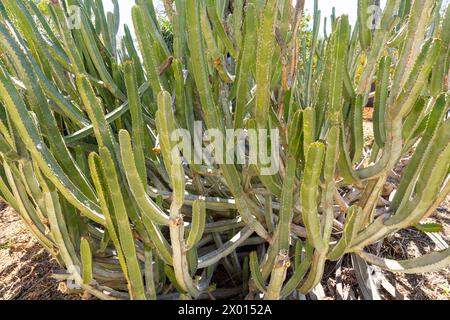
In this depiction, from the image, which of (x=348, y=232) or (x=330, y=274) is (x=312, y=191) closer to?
(x=348, y=232)

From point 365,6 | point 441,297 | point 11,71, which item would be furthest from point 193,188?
point 441,297

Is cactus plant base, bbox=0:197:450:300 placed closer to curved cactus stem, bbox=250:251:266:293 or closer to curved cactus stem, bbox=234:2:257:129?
curved cactus stem, bbox=250:251:266:293

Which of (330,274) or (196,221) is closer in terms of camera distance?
(196,221)

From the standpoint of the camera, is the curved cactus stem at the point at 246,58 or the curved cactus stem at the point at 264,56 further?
the curved cactus stem at the point at 246,58

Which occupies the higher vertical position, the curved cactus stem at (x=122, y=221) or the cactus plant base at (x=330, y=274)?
the curved cactus stem at (x=122, y=221)

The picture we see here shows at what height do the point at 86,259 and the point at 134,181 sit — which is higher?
the point at 134,181

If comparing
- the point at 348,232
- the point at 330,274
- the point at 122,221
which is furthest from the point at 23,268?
the point at 348,232

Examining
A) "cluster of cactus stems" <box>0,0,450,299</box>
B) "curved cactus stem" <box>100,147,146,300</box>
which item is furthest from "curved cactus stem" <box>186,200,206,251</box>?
"curved cactus stem" <box>100,147,146,300</box>

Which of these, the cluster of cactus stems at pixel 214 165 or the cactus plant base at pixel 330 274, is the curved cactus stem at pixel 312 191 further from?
the cactus plant base at pixel 330 274

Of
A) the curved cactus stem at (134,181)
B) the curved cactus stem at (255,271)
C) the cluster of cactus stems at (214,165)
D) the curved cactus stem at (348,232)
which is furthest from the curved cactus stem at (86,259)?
the curved cactus stem at (348,232)
